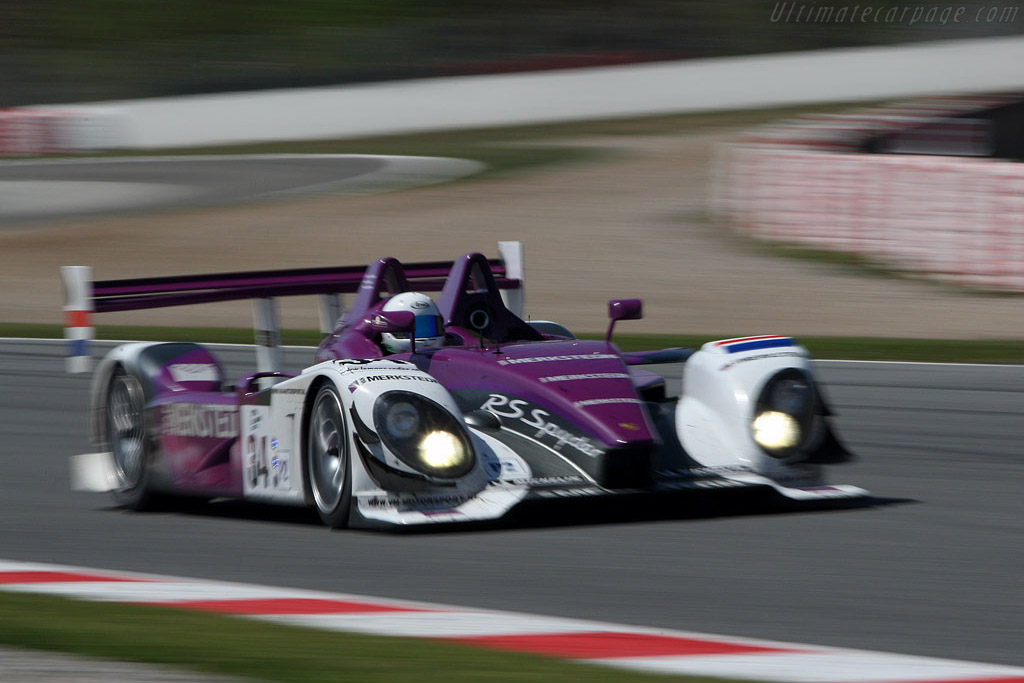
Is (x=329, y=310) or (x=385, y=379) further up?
(x=329, y=310)

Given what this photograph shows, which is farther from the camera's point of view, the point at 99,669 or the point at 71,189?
the point at 71,189

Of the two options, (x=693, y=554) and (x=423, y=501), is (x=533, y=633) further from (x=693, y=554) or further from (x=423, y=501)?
(x=423, y=501)

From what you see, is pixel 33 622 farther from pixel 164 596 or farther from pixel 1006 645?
pixel 1006 645

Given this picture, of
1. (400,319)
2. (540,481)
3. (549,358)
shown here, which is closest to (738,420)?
(549,358)

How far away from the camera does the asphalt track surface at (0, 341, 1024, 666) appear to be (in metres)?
4.71

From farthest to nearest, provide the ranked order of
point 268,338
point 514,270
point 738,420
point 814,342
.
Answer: point 814,342
point 514,270
point 268,338
point 738,420

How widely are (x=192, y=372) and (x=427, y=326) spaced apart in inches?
49.2

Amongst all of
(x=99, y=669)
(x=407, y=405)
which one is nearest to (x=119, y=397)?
(x=407, y=405)

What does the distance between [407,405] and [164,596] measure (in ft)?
4.76

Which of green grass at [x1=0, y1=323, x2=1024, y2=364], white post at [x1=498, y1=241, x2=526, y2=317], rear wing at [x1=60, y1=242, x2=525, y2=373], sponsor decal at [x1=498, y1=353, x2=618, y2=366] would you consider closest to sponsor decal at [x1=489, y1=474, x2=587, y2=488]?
sponsor decal at [x1=498, y1=353, x2=618, y2=366]

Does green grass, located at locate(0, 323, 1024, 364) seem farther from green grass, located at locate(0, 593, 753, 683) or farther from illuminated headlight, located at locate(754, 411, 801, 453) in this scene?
green grass, located at locate(0, 593, 753, 683)

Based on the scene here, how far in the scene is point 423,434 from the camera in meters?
6.03

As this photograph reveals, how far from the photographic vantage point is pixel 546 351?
652 cm

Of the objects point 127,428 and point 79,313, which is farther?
point 127,428
